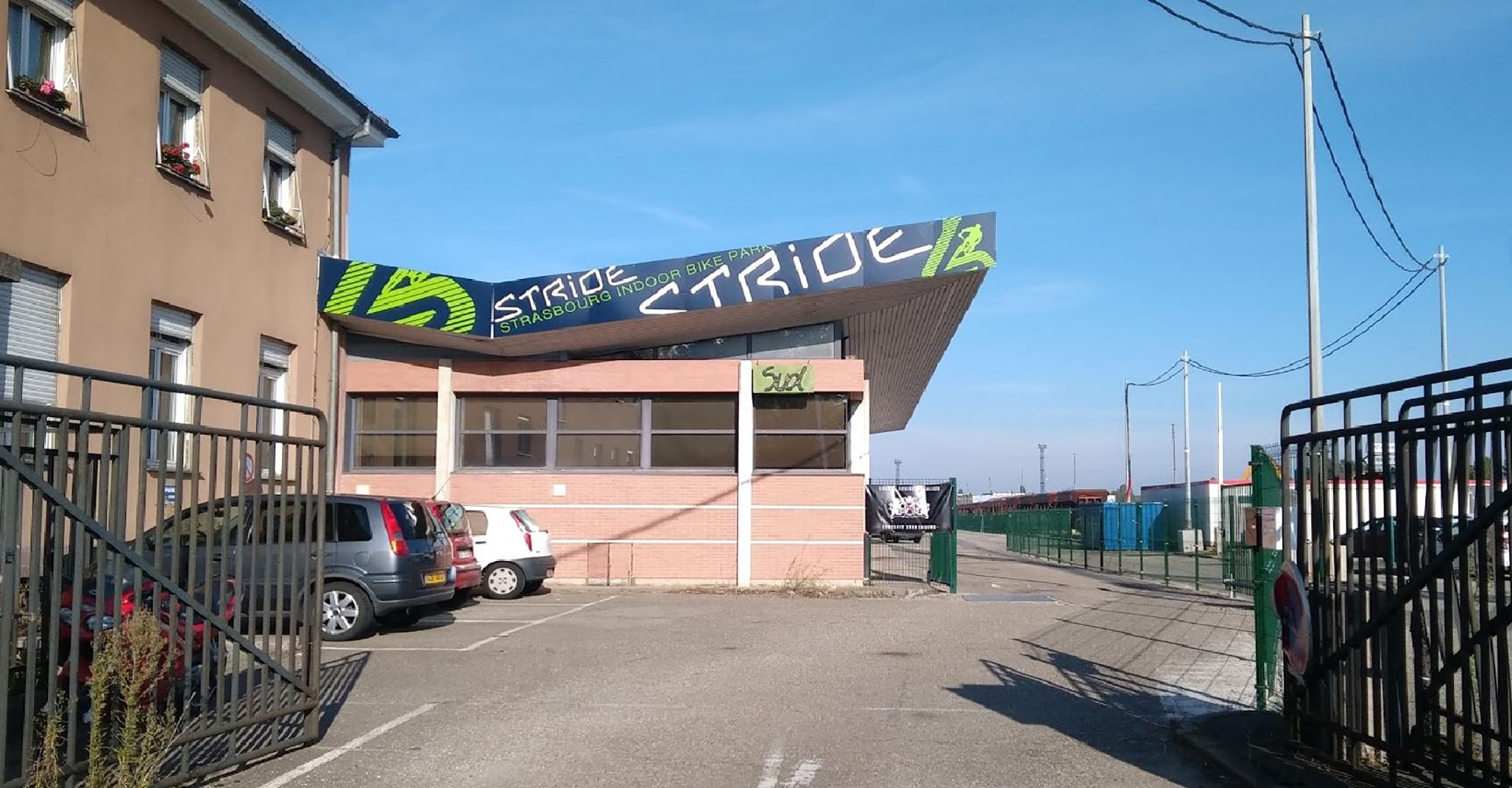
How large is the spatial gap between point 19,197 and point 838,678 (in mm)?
10453

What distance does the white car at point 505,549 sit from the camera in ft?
65.4

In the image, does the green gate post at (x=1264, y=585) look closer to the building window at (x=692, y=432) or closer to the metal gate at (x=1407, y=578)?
the metal gate at (x=1407, y=578)

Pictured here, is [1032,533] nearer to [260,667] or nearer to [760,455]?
[760,455]

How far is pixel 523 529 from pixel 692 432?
4.27 m

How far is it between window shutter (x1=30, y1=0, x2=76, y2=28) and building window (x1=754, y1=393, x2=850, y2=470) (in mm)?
12743

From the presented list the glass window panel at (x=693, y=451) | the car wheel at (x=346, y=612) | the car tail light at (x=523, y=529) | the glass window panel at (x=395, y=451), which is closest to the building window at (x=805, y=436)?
the glass window panel at (x=693, y=451)

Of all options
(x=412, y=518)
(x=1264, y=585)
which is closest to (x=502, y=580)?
(x=412, y=518)

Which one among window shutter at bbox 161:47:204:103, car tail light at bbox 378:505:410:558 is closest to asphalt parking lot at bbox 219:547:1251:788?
car tail light at bbox 378:505:410:558

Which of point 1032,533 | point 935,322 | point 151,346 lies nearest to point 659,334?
point 935,322

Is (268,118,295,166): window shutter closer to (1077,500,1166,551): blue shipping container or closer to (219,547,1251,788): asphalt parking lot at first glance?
(219,547,1251,788): asphalt parking lot

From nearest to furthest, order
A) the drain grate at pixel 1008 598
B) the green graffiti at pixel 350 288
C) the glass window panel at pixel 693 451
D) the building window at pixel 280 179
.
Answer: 1. the building window at pixel 280 179
2. the green graffiti at pixel 350 288
3. the drain grate at pixel 1008 598
4. the glass window panel at pixel 693 451

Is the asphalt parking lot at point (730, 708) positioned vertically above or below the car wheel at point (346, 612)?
below

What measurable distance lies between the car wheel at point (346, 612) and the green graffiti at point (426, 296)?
26.5 ft

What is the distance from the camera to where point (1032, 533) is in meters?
42.8
